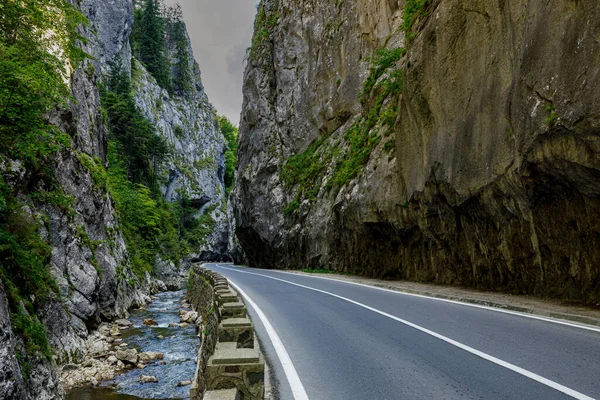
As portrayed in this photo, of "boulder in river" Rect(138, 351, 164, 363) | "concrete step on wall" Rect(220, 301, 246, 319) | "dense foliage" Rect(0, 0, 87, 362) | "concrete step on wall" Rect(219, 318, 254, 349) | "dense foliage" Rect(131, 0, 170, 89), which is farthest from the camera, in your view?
"dense foliage" Rect(131, 0, 170, 89)

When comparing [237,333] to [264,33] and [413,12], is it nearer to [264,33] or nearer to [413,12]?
[413,12]

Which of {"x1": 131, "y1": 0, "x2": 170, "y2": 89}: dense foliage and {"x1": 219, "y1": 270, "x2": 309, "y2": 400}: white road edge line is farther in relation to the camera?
{"x1": 131, "y1": 0, "x2": 170, "y2": 89}: dense foliage

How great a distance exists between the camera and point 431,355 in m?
5.60

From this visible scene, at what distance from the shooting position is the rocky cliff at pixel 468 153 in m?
8.41

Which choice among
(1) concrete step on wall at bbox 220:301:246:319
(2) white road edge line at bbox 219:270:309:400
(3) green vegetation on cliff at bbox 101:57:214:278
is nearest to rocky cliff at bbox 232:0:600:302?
(2) white road edge line at bbox 219:270:309:400

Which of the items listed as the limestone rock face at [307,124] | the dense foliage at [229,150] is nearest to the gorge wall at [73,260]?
the limestone rock face at [307,124]

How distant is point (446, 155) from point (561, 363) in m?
9.46

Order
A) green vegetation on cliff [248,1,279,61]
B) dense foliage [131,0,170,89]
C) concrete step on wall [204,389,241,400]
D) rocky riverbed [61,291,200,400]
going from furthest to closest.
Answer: dense foliage [131,0,170,89], green vegetation on cliff [248,1,279,61], rocky riverbed [61,291,200,400], concrete step on wall [204,389,241,400]

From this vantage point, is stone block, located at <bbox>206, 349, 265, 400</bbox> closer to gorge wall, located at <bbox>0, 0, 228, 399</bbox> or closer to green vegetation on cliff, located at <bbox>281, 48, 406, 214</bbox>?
gorge wall, located at <bbox>0, 0, 228, 399</bbox>

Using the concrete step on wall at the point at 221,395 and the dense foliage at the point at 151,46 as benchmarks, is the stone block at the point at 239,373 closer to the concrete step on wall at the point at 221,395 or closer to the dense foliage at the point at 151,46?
the concrete step on wall at the point at 221,395

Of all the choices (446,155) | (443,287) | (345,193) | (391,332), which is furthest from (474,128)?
(345,193)

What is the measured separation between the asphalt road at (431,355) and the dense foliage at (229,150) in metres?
75.1

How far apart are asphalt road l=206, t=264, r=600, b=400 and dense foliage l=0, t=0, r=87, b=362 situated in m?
5.61

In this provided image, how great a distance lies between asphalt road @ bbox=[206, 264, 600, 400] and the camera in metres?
4.29
